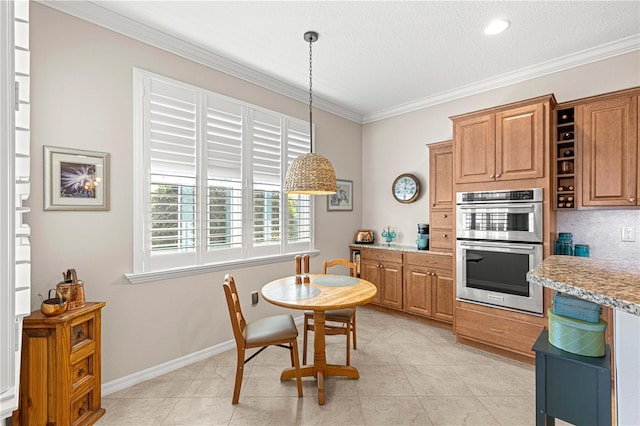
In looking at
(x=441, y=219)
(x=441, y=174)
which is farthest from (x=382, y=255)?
(x=441, y=174)

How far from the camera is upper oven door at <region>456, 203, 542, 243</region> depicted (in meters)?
2.63

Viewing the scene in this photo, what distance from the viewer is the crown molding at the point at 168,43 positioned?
82.9 inches

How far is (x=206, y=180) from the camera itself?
2824 mm

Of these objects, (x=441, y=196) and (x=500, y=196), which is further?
(x=441, y=196)

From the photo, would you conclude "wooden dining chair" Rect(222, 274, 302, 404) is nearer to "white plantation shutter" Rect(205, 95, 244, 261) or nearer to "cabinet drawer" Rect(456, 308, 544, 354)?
"white plantation shutter" Rect(205, 95, 244, 261)

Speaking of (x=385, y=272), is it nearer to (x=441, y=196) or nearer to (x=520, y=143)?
(x=441, y=196)

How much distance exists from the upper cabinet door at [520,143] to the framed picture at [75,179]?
3512 millimetres

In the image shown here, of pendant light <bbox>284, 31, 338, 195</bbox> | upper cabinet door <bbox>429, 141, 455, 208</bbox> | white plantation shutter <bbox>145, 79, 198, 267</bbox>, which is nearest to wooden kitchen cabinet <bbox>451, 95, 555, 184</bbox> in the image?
upper cabinet door <bbox>429, 141, 455, 208</bbox>

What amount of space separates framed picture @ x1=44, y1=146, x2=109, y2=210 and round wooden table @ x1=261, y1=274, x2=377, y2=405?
4.89 feet

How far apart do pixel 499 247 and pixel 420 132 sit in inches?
78.5

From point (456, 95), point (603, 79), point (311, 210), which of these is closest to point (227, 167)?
point (311, 210)

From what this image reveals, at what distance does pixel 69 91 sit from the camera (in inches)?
81.9

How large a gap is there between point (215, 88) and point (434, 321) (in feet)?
12.2

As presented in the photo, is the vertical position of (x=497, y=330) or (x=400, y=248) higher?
(x=400, y=248)
